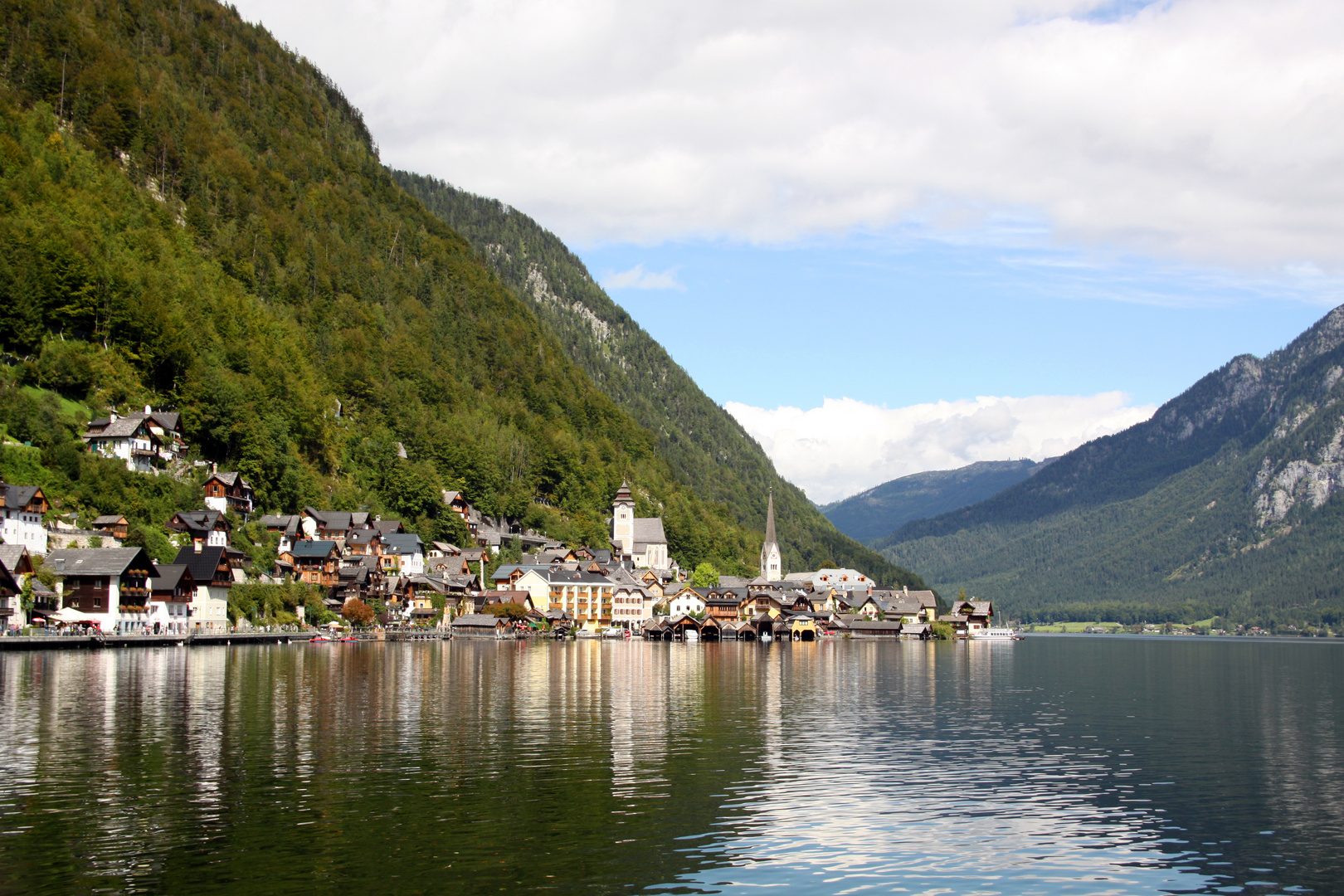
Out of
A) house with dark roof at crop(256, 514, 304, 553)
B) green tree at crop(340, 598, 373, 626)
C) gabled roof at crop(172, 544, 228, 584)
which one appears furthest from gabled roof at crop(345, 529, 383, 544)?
gabled roof at crop(172, 544, 228, 584)

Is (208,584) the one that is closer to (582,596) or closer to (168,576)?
(168,576)

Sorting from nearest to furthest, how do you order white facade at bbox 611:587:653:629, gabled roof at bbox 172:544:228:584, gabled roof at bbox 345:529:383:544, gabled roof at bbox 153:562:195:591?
1. gabled roof at bbox 153:562:195:591
2. gabled roof at bbox 172:544:228:584
3. gabled roof at bbox 345:529:383:544
4. white facade at bbox 611:587:653:629

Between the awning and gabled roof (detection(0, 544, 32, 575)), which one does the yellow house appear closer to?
the awning

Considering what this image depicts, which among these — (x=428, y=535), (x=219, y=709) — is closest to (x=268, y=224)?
(x=428, y=535)

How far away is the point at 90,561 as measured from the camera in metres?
101

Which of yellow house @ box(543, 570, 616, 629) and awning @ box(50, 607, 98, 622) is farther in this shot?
yellow house @ box(543, 570, 616, 629)

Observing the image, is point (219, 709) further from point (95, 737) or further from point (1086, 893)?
point (1086, 893)

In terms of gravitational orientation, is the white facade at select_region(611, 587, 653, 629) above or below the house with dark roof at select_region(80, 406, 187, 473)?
below

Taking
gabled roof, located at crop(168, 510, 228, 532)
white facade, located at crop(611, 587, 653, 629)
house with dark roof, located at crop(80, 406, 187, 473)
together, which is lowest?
white facade, located at crop(611, 587, 653, 629)

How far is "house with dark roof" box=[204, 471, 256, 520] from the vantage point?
129 metres

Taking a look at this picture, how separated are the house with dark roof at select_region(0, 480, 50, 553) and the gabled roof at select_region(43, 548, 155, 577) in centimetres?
192

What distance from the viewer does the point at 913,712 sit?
5894cm

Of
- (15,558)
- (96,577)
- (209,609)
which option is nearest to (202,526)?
(209,609)

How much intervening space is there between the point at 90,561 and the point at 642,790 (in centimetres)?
8290
